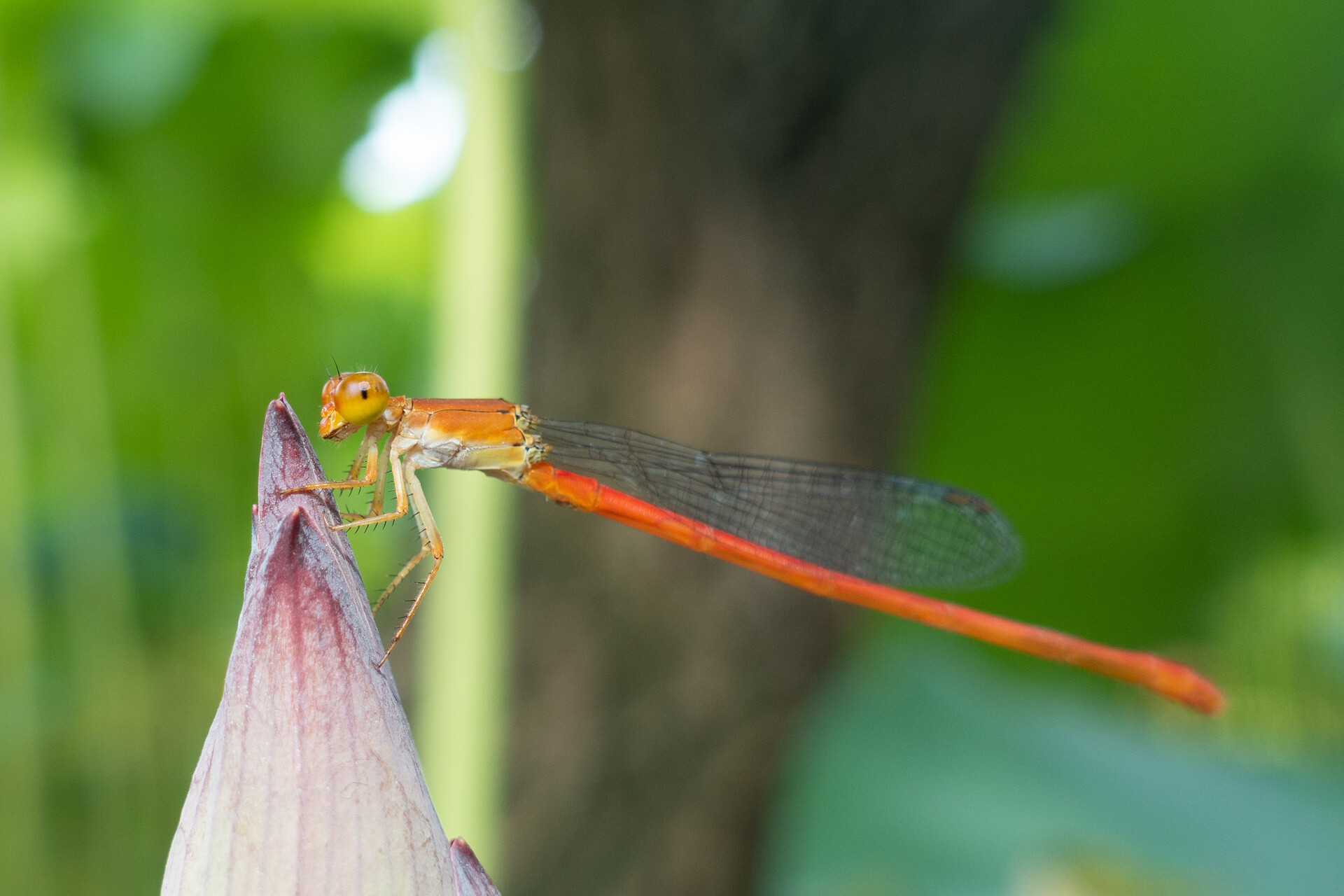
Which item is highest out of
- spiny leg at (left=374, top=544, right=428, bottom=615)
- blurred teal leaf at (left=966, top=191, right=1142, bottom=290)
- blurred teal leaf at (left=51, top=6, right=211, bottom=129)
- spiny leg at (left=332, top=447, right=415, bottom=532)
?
blurred teal leaf at (left=51, top=6, right=211, bottom=129)

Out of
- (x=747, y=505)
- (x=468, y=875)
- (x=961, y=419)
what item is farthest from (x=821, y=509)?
(x=961, y=419)

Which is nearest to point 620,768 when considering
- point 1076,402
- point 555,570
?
point 555,570

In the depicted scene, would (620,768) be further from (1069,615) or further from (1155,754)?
(1069,615)

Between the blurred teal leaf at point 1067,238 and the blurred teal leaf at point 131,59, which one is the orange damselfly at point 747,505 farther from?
the blurred teal leaf at point 131,59

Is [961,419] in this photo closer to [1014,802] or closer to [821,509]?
[1014,802]

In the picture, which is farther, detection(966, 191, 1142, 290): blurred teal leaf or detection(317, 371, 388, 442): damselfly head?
detection(966, 191, 1142, 290): blurred teal leaf

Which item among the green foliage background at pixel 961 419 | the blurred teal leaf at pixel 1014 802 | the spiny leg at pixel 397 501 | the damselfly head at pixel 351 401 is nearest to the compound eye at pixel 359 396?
the damselfly head at pixel 351 401

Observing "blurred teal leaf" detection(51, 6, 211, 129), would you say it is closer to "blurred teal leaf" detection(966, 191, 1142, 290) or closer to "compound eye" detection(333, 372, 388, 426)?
"compound eye" detection(333, 372, 388, 426)

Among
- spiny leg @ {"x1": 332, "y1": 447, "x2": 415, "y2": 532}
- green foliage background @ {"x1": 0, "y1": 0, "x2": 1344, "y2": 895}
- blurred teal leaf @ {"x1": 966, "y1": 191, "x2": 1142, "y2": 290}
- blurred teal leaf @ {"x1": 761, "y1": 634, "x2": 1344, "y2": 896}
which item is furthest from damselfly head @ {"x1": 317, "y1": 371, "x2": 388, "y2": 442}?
blurred teal leaf @ {"x1": 966, "y1": 191, "x2": 1142, "y2": 290}
